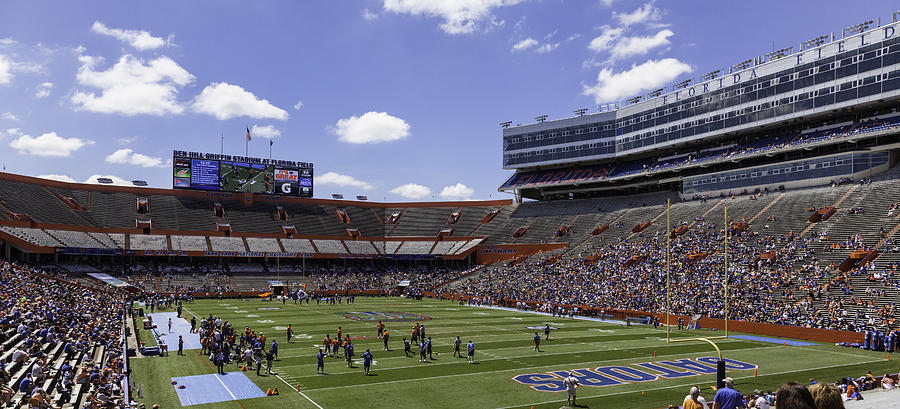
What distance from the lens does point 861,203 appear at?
47.8 meters

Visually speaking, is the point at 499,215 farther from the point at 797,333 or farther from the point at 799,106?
the point at 797,333

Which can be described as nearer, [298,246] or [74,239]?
[74,239]

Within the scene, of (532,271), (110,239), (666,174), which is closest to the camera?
(532,271)

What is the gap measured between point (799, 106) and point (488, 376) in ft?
167

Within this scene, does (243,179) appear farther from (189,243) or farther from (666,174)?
(666,174)

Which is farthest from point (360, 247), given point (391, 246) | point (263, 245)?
point (263, 245)

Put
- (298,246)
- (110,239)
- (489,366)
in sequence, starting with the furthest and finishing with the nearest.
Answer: (298,246)
(110,239)
(489,366)

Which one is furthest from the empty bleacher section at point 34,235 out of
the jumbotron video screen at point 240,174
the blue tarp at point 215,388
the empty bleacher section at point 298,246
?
the blue tarp at point 215,388

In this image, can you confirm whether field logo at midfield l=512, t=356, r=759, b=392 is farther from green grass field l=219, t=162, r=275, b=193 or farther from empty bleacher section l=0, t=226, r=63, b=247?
green grass field l=219, t=162, r=275, b=193

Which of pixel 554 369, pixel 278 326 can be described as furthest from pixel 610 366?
pixel 278 326

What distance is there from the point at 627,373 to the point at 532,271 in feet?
133

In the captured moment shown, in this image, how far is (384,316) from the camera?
4750cm

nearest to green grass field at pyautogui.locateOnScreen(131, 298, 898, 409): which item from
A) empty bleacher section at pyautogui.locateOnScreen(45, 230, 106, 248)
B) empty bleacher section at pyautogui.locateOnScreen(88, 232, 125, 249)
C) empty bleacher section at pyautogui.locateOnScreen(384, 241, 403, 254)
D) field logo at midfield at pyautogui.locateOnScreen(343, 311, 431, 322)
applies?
field logo at midfield at pyautogui.locateOnScreen(343, 311, 431, 322)

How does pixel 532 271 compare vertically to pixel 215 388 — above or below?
above
